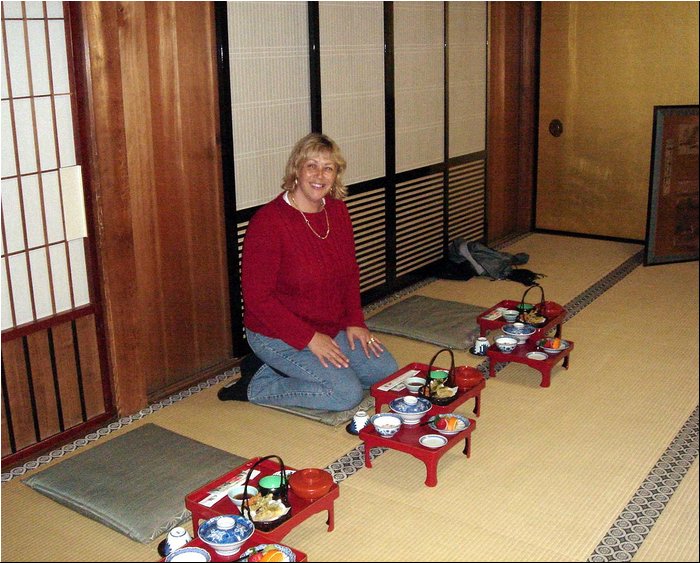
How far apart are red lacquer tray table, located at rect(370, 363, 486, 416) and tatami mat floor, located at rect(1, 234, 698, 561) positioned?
150 millimetres

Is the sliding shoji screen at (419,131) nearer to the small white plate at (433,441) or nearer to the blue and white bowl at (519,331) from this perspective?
the blue and white bowl at (519,331)

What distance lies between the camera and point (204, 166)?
3951 mm

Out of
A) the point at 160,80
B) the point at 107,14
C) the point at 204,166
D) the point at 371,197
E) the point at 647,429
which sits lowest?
the point at 647,429

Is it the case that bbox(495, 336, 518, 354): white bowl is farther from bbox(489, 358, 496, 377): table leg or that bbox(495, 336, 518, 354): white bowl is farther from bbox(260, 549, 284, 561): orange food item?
bbox(260, 549, 284, 561): orange food item

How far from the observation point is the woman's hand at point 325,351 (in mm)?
3564

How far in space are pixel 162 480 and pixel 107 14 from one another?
1.79 m

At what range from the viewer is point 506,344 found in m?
3.92

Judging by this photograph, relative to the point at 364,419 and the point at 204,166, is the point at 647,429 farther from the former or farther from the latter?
the point at 204,166

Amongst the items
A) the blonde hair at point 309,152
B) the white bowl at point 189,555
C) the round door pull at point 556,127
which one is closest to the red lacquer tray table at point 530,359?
the blonde hair at point 309,152

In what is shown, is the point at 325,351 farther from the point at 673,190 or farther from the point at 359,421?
the point at 673,190

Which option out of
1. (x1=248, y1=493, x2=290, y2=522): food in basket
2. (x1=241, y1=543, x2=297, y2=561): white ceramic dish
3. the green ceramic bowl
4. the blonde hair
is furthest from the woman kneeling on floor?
(x1=241, y1=543, x2=297, y2=561): white ceramic dish

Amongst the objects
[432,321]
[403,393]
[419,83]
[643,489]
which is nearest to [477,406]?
[403,393]

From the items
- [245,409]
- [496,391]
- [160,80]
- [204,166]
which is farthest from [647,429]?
[160,80]

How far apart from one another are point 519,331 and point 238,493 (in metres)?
1.80
